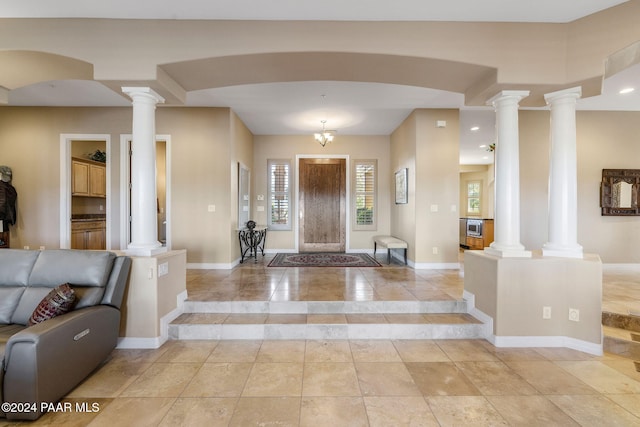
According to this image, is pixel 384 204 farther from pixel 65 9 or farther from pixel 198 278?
pixel 65 9

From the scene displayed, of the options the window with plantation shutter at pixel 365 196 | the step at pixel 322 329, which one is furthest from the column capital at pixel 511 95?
the window with plantation shutter at pixel 365 196

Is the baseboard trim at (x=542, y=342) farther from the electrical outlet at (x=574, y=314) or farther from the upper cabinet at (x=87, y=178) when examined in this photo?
the upper cabinet at (x=87, y=178)

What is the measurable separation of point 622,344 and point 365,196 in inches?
195

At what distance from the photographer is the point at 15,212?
509cm

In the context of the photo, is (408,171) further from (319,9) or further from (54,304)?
(54,304)

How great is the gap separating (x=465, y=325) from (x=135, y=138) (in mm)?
3984

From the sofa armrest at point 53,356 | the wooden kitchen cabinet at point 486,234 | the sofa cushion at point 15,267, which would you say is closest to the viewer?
Answer: the sofa armrest at point 53,356

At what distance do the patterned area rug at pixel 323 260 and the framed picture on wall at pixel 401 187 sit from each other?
1.39 m

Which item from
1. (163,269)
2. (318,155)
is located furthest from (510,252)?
(318,155)

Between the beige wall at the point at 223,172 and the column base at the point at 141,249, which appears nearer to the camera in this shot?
the column base at the point at 141,249

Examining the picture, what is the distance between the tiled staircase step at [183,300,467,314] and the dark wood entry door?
12.2ft

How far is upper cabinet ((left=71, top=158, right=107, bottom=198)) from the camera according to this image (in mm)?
5742

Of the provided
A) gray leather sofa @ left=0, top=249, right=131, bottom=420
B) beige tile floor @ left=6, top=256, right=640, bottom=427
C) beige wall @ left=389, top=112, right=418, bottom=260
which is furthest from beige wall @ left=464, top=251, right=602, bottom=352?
gray leather sofa @ left=0, top=249, right=131, bottom=420

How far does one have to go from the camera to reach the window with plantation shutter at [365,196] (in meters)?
7.11
